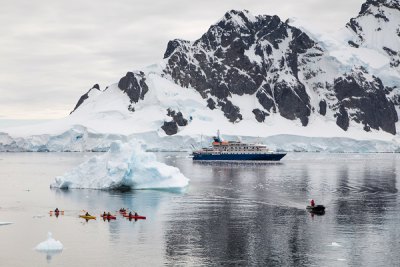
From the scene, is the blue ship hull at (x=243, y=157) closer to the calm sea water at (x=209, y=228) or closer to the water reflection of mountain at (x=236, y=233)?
the calm sea water at (x=209, y=228)

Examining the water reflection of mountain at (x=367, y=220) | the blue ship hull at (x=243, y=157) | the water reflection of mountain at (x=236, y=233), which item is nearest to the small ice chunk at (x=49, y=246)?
the water reflection of mountain at (x=236, y=233)

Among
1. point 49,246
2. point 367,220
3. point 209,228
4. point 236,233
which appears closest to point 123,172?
point 209,228

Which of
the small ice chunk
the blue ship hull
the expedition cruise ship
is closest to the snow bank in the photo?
the small ice chunk

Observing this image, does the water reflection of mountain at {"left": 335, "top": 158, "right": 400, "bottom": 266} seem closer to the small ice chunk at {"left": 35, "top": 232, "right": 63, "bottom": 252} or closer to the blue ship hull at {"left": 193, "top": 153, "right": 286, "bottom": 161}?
the small ice chunk at {"left": 35, "top": 232, "right": 63, "bottom": 252}

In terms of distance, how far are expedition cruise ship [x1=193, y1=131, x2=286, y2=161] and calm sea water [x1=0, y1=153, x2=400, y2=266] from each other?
312ft

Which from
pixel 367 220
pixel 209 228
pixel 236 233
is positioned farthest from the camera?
pixel 367 220

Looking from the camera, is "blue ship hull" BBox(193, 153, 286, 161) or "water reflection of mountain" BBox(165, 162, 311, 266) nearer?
"water reflection of mountain" BBox(165, 162, 311, 266)

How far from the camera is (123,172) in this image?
8375 cm

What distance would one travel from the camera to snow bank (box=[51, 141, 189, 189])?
276ft

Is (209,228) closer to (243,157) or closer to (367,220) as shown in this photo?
(367,220)

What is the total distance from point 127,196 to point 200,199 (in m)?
9.73

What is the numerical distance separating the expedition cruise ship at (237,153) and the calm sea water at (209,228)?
95.2 meters

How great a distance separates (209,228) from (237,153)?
450ft

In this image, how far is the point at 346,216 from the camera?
6197 centimetres
